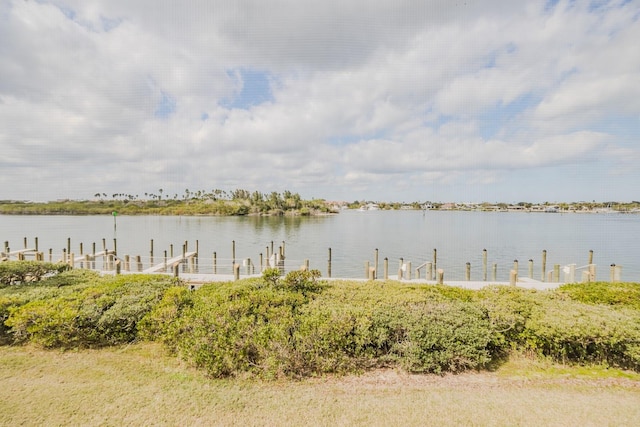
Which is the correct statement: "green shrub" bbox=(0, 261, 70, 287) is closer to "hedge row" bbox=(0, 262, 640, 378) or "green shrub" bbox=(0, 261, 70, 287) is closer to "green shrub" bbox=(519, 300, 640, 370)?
"hedge row" bbox=(0, 262, 640, 378)

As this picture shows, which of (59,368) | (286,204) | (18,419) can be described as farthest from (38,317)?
(286,204)

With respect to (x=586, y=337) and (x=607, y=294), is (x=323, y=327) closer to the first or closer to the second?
(x=586, y=337)

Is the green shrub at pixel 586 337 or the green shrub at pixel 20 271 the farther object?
the green shrub at pixel 20 271

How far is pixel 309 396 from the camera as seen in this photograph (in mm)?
4977

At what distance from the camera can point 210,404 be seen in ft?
15.6

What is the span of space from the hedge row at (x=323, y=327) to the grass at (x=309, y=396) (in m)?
0.31

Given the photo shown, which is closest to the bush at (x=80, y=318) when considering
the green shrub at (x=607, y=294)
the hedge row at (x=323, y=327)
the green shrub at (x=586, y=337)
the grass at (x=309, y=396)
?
the hedge row at (x=323, y=327)

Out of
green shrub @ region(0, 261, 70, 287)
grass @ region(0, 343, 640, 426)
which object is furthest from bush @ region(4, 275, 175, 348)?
green shrub @ region(0, 261, 70, 287)

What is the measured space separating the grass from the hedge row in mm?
307

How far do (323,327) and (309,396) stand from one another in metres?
1.21

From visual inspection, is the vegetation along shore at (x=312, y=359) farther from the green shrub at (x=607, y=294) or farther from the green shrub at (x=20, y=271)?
the green shrub at (x=20, y=271)

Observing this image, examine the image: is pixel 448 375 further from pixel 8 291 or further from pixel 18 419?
pixel 8 291

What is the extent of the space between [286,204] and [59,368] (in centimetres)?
9475

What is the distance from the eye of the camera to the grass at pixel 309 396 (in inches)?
176
